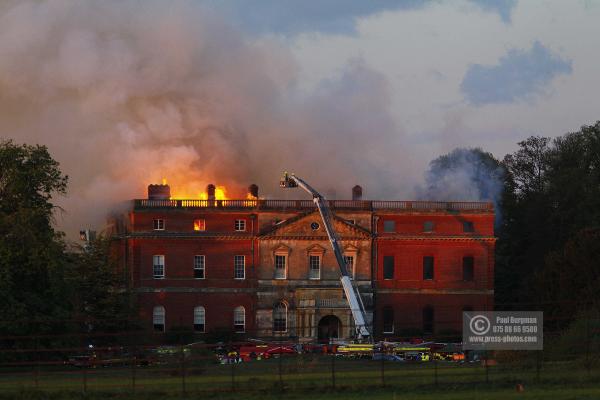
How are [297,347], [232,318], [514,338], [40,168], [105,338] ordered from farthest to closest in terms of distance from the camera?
[232,318] → [105,338] → [40,168] → [297,347] → [514,338]

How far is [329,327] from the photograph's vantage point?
316ft

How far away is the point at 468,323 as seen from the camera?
5472 centimetres

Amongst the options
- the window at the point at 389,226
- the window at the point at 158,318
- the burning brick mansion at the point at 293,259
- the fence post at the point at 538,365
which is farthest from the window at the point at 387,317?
the fence post at the point at 538,365

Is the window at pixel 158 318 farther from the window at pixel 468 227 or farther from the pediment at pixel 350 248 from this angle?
the window at pixel 468 227

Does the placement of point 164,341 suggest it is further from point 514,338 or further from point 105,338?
point 514,338

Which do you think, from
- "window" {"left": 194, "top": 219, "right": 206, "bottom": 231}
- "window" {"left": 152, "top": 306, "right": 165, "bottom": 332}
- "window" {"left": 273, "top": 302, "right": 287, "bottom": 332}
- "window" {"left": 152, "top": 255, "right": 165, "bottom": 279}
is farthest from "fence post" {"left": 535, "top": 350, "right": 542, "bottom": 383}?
"window" {"left": 152, "top": 255, "right": 165, "bottom": 279}

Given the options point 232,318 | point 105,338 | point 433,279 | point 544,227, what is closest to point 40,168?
point 105,338

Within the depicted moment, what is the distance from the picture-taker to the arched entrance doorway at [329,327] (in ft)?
313

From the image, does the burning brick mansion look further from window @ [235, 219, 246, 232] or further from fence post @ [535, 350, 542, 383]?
fence post @ [535, 350, 542, 383]

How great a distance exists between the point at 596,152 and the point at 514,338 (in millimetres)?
62863

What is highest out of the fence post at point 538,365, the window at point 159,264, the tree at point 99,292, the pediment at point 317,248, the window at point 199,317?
the pediment at point 317,248

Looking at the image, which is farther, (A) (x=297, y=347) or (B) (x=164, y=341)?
(B) (x=164, y=341)

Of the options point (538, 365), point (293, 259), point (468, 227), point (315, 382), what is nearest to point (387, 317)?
point (293, 259)

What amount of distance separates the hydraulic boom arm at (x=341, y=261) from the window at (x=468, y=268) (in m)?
8.66
